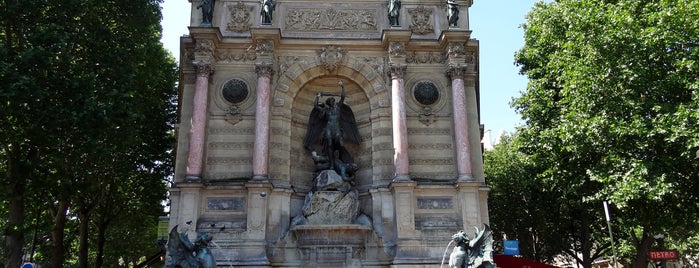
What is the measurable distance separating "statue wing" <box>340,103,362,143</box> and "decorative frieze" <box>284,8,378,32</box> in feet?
10.1

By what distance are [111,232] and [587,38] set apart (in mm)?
26864

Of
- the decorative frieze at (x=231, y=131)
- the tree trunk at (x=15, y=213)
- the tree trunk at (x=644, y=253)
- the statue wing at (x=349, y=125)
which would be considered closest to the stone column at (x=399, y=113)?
the statue wing at (x=349, y=125)

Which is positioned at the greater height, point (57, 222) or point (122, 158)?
point (122, 158)

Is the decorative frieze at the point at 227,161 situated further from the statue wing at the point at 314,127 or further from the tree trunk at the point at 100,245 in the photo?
the tree trunk at the point at 100,245

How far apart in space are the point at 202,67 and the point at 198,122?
6.66 ft

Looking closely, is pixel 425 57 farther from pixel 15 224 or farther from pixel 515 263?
pixel 15 224

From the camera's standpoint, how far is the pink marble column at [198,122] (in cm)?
1683

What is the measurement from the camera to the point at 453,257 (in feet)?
46.4

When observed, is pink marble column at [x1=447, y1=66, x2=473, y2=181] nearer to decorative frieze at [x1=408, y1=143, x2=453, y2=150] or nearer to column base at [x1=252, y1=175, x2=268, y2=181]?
decorative frieze at [x1=408, y1=143, x2=453, y2=150]

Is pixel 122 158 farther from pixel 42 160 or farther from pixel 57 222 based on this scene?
pixel 42 160

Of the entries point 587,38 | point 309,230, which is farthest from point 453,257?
point 587,38

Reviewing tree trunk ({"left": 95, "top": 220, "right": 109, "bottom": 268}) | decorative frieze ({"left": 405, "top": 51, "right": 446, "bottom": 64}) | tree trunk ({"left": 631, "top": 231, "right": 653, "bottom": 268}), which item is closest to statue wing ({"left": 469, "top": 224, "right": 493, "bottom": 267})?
decorative frieze ({"left": 405, "top": 51, "right": 446, "bottom": 64})

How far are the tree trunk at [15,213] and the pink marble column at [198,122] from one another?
15.4 feet

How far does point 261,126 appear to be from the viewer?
17.3 meters
